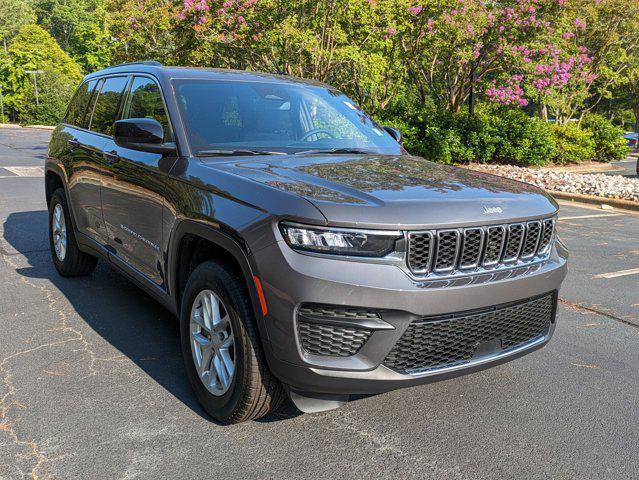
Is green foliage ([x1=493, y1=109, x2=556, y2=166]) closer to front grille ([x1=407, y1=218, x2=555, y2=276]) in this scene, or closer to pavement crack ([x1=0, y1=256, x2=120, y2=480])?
pavement crack ([x1=0, y1=256, x2=120, y2=480])

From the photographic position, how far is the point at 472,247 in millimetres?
2900

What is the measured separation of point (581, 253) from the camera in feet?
24.9

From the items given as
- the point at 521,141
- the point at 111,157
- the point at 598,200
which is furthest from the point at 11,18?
the point at 111,157

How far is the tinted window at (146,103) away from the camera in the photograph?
12.7 feet

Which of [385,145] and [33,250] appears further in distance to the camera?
[33,250]

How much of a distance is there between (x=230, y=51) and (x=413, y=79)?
19.0 ft

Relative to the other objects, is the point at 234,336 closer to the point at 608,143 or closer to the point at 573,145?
the point at 573,145

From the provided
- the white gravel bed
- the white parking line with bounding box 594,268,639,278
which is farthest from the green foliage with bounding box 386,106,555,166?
the white parking line with bounding box 594,268,639,278

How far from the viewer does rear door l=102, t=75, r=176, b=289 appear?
3717mm

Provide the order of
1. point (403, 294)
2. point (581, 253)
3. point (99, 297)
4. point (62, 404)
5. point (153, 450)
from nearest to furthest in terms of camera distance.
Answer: point (403, 294) → point (153, 450) → point (62, 404) → point (99, 297) → point (581, 253)

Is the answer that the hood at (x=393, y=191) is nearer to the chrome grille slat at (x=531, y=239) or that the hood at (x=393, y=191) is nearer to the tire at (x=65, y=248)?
the chrome grille slat at (x=531, y=239)

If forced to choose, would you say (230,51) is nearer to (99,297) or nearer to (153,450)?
(99,297)

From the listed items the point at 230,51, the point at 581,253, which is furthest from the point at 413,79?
the point at 581,253

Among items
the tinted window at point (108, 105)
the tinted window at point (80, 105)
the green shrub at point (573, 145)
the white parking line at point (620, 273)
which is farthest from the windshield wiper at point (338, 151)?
the green shrub at point (573, 145)
